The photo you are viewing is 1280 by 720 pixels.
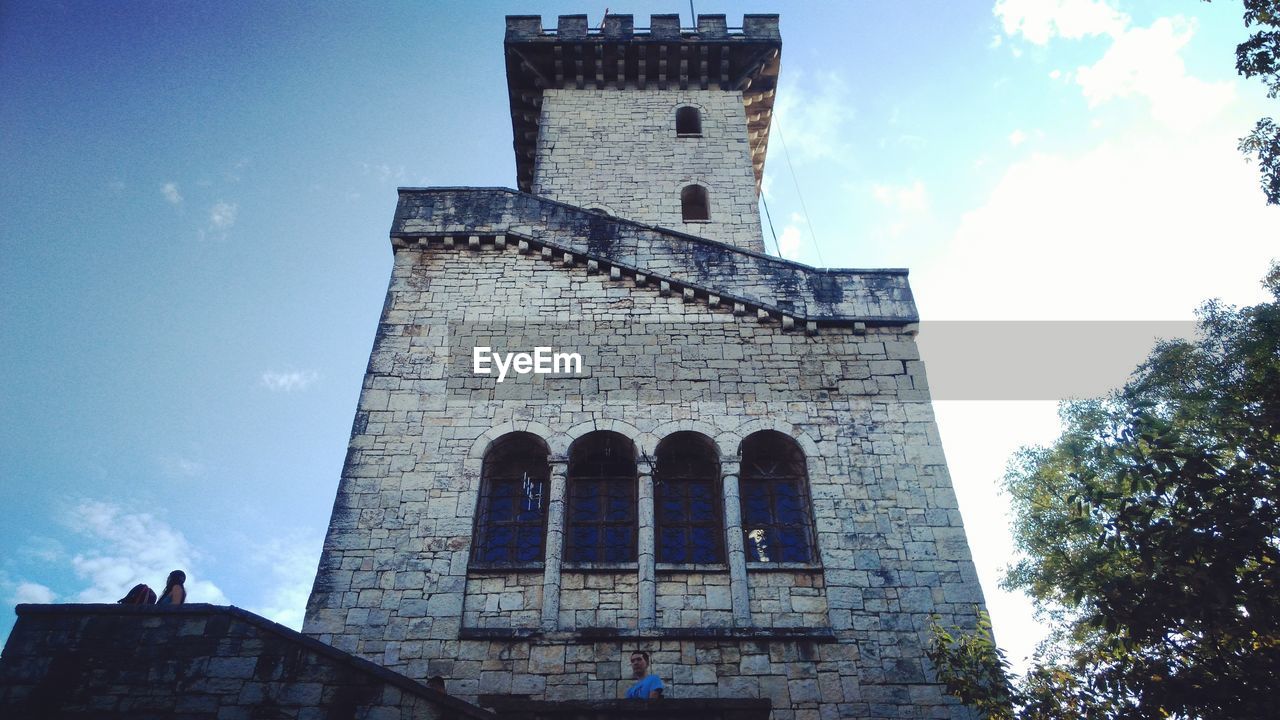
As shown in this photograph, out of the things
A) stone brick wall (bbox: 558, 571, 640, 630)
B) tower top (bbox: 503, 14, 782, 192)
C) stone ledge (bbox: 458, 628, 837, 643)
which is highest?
tower top (bbox: 503, 14, 782, 192)

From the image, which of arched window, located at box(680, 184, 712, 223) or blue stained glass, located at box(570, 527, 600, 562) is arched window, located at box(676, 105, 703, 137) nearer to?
arched window, located at box(680, 184, 712, 223)

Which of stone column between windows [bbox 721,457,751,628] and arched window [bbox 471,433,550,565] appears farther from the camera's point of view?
arched window [bbox 471,433,550,565]

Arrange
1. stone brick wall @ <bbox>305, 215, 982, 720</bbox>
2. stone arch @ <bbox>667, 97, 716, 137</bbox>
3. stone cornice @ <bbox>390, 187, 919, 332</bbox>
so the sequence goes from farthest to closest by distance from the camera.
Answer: stone arch @ <bbox>667, 97, 716, 137</bbox>
stone cornice @ <bbox>390, 187, 919, 332</bbox>
stone brick wall @ <bbox>305, 215, 982, 720</bbox>

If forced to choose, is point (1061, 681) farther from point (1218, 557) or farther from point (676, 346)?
point (676, 346)

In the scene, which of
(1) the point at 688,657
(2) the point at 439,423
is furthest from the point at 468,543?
(1) the point at 688,657

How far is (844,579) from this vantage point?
961 cm

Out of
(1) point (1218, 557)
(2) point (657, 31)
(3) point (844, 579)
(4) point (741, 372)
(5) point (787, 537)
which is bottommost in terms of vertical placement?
(1) point (1218, 557)

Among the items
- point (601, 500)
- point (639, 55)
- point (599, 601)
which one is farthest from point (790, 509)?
point (639, 55)

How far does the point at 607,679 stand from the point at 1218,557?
19.2ft

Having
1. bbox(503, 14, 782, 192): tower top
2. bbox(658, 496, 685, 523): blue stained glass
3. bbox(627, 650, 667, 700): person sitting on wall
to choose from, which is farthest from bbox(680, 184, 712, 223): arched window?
bbox(627, 650, 667, 700): person sitting on wall

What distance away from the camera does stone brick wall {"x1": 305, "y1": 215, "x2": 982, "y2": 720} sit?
8.91 metres

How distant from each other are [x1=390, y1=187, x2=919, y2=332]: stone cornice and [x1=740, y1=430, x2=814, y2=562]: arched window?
199cm

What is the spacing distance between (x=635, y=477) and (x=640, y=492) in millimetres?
495

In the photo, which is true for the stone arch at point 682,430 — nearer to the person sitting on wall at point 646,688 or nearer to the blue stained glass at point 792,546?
the blue stained glass at point 792,546
